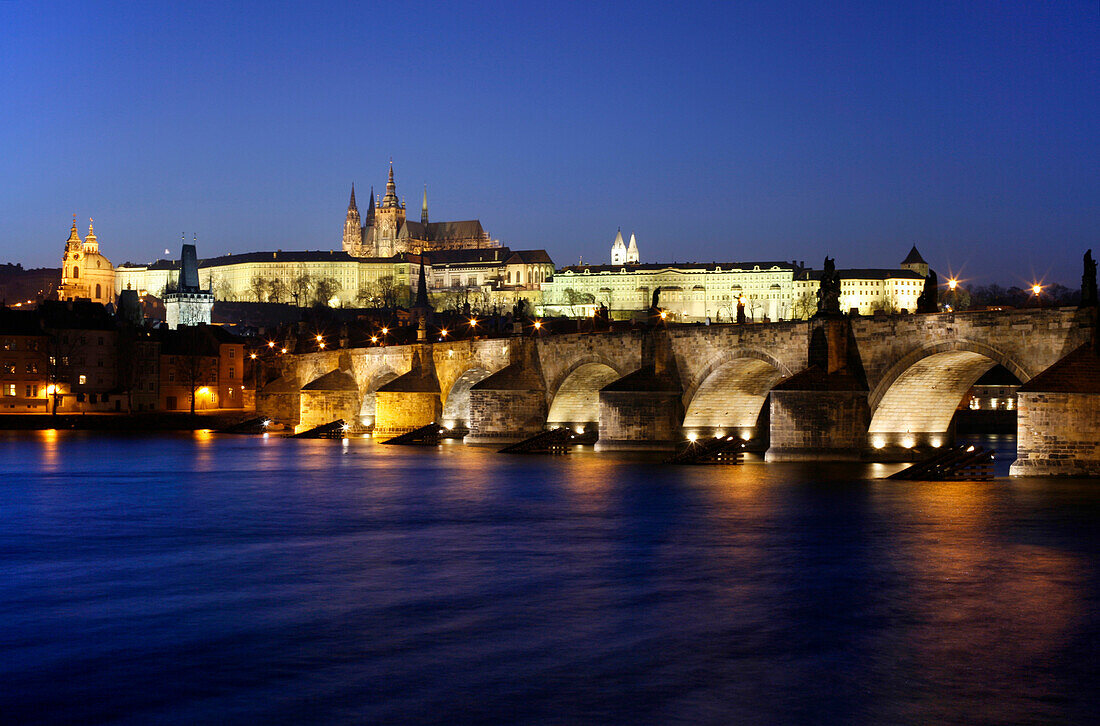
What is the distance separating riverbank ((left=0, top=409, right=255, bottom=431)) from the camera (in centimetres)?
7800

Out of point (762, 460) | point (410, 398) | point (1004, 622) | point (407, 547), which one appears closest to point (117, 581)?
point (407, 547)

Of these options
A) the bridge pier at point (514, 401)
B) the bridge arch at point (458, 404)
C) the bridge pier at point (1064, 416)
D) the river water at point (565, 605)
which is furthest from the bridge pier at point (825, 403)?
the bridge arch at point (458, 404)

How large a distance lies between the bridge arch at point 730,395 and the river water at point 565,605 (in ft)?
28.9

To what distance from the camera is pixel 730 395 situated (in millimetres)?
45062

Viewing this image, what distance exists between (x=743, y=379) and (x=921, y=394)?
850cm

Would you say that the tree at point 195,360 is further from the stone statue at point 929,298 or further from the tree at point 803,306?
the tree at point 803,306

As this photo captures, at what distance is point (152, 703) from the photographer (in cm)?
1319

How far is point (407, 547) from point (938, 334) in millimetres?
16788

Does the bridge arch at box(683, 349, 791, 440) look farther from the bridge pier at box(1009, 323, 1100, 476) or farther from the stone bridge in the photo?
the bridge pier at box(1009, 323, 1100, 476)

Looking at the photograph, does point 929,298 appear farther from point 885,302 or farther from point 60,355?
point 885,302

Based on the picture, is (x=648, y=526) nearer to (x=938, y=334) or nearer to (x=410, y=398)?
(x=938, y=334)

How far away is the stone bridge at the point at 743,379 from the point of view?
110ft

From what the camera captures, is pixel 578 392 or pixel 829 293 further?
pixel 578 392

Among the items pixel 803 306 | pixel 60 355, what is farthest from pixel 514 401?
pixel 803 306
